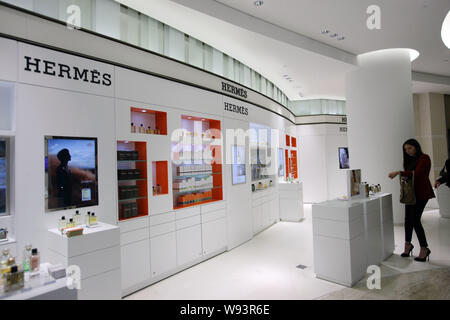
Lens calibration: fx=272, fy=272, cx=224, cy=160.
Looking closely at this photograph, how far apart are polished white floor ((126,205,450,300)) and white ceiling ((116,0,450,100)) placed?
3.84 m

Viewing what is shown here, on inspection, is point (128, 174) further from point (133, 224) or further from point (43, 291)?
point (43, 291)

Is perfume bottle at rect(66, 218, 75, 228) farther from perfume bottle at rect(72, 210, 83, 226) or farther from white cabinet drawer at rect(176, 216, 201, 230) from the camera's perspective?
white cabinet drawer at rect(176, 216, 201, 230)

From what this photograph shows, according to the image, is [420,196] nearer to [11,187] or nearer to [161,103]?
[161,103]

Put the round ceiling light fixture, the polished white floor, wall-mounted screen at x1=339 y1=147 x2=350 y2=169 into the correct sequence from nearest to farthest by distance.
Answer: the polished white floor < the round ceiling light fixture < wall-mounted screen at x1=339 y1=147 x2=350 y2=169

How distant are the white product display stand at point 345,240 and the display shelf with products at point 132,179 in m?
2.39

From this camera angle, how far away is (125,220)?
3.45 m

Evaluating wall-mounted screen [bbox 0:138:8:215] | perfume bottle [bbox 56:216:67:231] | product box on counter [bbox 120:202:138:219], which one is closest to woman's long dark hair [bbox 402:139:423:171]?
product box on counter [bbox 120:202:138:219]

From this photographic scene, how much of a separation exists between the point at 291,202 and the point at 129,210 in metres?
5.28

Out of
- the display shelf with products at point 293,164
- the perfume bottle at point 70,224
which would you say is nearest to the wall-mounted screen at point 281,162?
the display shelf with products at point 293,164

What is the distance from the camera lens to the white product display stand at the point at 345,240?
346 centimetres

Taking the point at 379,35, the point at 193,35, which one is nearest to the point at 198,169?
the point at 193,35

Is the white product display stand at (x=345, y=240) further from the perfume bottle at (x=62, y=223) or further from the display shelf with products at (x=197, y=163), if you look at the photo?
the perfume bottle at (x=62, y=223)

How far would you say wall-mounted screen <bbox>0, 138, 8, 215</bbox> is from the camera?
2.62 metres

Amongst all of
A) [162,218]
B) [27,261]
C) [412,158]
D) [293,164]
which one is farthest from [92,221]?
[293,164]
